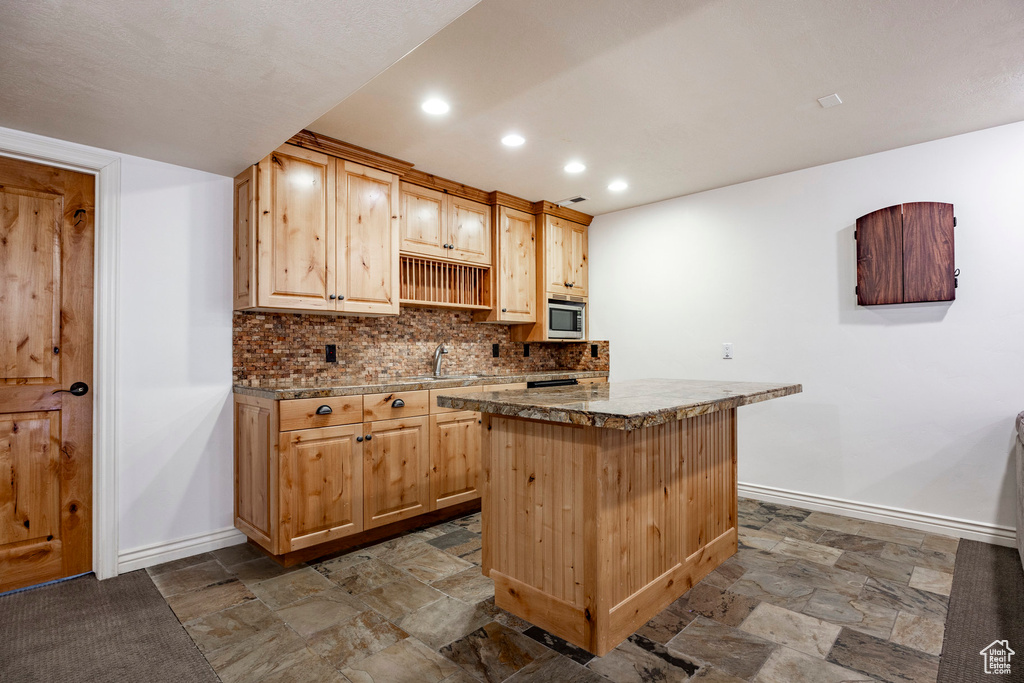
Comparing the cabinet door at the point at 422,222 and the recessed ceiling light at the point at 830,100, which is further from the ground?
the recessed ceiling light at the point at 830,100

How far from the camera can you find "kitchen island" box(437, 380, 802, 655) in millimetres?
1806

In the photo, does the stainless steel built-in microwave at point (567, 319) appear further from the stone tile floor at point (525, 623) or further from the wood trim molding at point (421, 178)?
the stone tile floor at point (525, 623)

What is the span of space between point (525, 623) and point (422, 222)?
106 inches

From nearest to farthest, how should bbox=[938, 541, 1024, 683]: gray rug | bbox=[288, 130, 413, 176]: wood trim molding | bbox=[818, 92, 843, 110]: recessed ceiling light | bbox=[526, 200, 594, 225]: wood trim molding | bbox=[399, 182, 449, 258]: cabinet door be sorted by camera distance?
1. bbox=[938, 541, 1024, 683]: gray rug
2. bbox=[818, 92, 843, 110]: recessed ceiling light
3. bbox=[288, 130, 413, 176]: wood trim molding
4. bbox=[399, 182, 449, 258]: cabinet door
5. bbox=[526, 200, 594, 225]: wood trim molding

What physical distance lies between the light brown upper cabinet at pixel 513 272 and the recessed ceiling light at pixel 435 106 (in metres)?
1.54

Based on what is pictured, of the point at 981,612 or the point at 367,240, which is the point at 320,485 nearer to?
the point at 367,240

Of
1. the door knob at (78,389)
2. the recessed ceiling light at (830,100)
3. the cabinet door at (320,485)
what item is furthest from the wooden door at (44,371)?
the recessed ceiling light at (830,100)

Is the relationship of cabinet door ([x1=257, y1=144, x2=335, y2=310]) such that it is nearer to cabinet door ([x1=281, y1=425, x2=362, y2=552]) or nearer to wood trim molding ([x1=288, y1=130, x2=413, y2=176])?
wood trim molding ([x1=288, y1=130, x2=413, y2=176])

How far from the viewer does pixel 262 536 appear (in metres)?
2.68

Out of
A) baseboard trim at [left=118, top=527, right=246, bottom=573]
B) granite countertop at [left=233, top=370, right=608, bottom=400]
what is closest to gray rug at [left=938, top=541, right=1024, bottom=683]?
granite countertop at [left=233, top=370, right=608, bottom=400]

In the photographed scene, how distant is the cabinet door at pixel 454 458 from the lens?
3252mm

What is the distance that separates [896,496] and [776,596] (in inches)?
63.1

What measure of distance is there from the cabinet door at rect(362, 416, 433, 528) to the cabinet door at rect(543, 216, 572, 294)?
191 cm

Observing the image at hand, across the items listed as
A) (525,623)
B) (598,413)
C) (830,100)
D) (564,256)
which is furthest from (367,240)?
(830,100)
